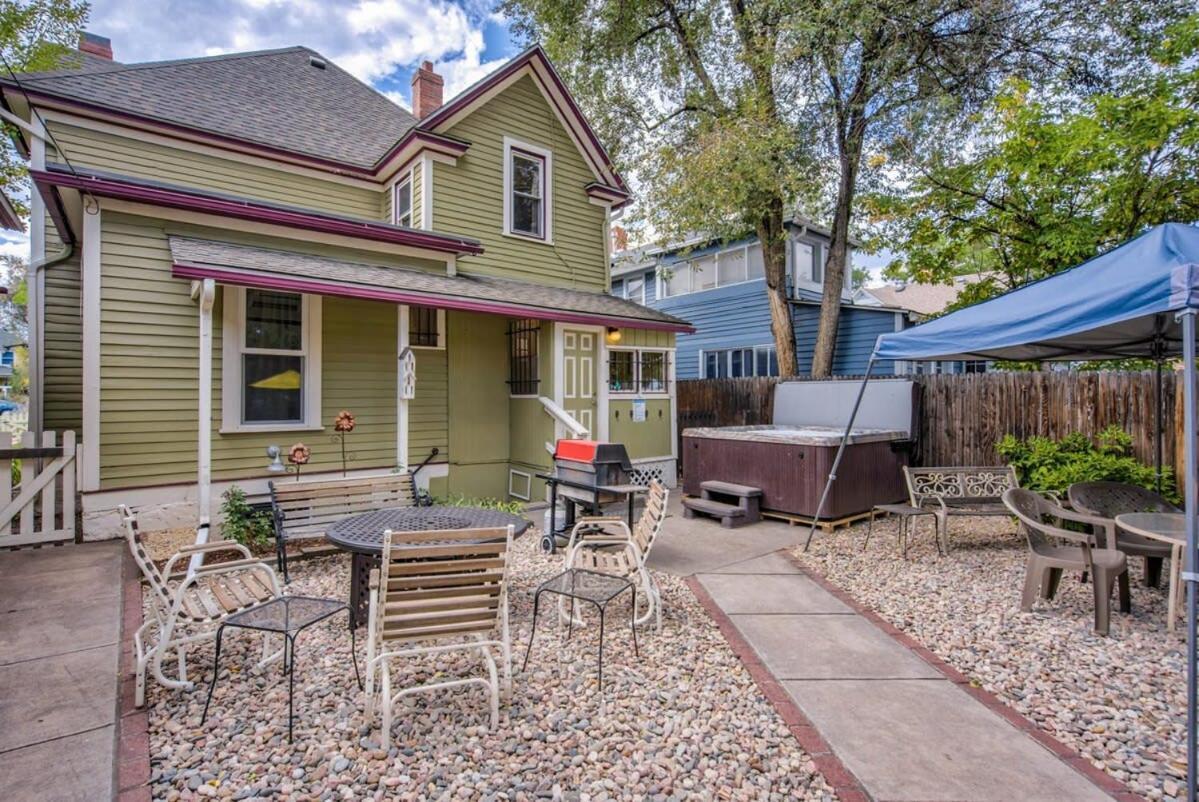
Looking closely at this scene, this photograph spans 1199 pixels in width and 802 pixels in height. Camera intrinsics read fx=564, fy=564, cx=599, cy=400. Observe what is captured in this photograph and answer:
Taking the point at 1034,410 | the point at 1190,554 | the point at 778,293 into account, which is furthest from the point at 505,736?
the point at 778,293

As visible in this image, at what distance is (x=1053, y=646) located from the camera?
3586mm

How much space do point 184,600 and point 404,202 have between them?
7.42m

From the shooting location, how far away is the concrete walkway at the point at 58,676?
2.28m

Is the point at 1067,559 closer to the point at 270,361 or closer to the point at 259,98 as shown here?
the point at 270,361

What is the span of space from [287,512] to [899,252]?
37.6ft

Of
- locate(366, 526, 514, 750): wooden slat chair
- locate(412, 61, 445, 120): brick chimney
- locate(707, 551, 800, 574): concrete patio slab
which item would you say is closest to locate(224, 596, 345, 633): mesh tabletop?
locate(366, 526, 514, 750): wooden slat chair

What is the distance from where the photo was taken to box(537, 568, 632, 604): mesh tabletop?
10.9ft

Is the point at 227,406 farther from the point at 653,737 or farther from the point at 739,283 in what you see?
the point at 739,283

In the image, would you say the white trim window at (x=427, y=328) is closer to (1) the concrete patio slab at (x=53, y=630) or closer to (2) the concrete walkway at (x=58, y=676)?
(2) the concrete walkway at (x=58, y=676)

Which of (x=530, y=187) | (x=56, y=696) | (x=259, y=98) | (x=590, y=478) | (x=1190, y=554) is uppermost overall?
(x=259, y=98)

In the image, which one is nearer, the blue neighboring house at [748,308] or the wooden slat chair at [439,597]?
the wooden slat chair at [439,597]

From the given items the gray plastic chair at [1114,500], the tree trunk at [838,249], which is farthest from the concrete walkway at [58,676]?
the tree trunk at [838,249]

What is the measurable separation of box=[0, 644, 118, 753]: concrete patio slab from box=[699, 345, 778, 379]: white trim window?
13217 millimetres

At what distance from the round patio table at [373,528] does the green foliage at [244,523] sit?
230 centimetres
